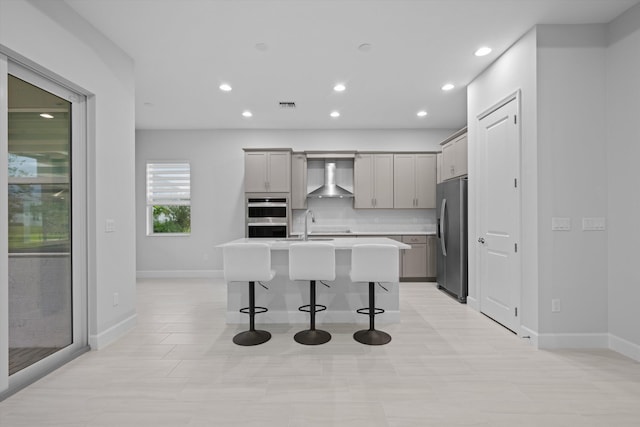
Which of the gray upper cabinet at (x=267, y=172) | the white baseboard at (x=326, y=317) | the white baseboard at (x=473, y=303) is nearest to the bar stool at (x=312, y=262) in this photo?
the white baseboard at (x=326, y=317)

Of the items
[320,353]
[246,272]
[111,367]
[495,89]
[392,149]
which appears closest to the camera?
[111,367]

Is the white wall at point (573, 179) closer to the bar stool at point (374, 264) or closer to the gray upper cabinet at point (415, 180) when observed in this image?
the bar stool at point (374, 264)

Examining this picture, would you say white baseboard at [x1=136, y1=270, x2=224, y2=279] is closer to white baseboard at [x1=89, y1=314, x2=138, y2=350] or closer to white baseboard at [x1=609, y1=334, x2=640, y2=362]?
white baseboard at [x1=89, y1=314, x2=138, y2=350]

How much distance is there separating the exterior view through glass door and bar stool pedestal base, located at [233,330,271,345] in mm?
1474

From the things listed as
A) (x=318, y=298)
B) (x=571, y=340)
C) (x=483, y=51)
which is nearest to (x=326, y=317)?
(x=318, y=298)

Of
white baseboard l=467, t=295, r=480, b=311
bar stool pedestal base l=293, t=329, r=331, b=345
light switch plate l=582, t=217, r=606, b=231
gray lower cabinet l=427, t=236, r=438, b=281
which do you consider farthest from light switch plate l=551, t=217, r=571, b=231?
gray lower cabinet l=427, t=236, r=438, b=281

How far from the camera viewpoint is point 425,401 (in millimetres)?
2258

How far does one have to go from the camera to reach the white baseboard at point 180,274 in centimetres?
673

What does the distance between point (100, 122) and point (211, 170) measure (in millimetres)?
3542

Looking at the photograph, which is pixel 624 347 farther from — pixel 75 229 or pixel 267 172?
pixel 267 172

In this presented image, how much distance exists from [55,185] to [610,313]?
5.09 meters

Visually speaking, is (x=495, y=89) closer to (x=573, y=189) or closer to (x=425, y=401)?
(x=573, y=189)

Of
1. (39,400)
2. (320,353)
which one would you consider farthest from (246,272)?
(39,400)

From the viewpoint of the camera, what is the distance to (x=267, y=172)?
6344 millimetres
